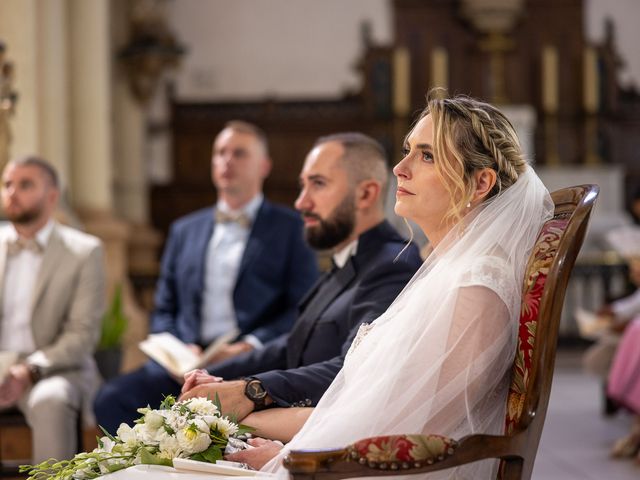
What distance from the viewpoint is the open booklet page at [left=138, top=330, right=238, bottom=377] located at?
15.2ft

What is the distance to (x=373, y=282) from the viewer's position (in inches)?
140

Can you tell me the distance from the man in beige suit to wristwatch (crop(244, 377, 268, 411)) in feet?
5.84

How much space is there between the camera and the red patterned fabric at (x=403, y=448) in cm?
230

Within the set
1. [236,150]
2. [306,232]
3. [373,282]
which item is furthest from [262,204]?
[373,282]

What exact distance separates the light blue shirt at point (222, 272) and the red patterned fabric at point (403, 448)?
311 centimetres

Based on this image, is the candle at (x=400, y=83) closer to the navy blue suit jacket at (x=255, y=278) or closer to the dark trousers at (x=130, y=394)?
the navy blue suit jacket at (x=255, y=278)

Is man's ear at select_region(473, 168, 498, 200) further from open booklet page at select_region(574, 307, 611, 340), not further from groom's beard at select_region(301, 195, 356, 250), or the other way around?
open booklet page at select_region(574, 307, 611, 340)

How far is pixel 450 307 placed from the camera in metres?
2.49

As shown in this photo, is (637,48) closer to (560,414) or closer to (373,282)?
(560,414)

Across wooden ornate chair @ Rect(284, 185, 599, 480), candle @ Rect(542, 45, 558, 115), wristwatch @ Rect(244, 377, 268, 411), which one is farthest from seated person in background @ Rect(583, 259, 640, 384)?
candle @ Rect(542, 45, 558, 115)

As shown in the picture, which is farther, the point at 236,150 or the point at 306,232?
the point at 236,150

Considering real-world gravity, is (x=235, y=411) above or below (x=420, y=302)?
below

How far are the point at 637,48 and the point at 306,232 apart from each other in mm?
12392

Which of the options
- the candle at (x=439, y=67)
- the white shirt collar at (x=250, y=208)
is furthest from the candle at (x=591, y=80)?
the white shirt collar at (x=250, y=208)
